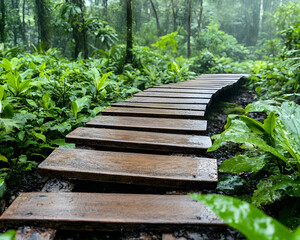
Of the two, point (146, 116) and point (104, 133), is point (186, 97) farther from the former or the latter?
point (104, 133)

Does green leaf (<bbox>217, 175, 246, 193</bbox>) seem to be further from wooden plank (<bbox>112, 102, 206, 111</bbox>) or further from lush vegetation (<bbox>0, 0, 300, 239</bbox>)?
wooden plank (<bbox>112, 102, 206, 111</bbox>)

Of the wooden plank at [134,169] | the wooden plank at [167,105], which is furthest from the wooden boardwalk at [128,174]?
the wooden plank at [167,105]

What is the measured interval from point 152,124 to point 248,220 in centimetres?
168

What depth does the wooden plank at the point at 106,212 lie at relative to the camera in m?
1.13

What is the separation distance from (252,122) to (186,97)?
1.93 meters

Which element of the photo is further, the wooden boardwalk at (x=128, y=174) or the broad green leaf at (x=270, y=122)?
the broad green leaf at (x=270, y=122)

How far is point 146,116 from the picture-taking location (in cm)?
267

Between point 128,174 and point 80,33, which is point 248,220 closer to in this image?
point 128,174

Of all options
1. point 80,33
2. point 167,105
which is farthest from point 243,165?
point 80,33

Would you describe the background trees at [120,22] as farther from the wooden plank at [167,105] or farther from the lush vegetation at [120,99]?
the wooden plank at [167,105]

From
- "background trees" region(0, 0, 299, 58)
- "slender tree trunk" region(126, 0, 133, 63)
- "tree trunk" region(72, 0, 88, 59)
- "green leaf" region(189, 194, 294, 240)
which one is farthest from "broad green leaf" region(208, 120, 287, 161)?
"tree trunk" region(72, 0, 88, 59)

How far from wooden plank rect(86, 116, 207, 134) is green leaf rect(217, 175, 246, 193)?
53cm

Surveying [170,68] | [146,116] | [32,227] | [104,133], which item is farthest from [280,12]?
[32,227]

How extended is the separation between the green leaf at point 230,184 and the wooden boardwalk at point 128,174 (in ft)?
0.66
